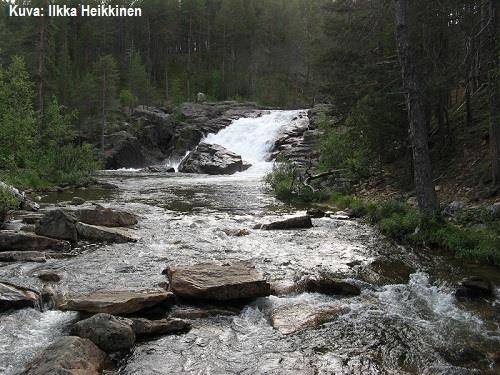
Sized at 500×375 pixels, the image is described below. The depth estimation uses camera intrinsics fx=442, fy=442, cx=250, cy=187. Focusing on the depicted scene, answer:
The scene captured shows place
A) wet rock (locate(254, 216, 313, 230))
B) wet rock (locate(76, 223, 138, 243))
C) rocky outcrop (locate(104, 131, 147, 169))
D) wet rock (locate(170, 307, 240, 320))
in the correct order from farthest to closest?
rocky outcrop (locate(104, 131, 147, 169)) < wet rock (locate(254, 216, 313, 230)) < wet rock (locate(76, 223, 138, 243)) < wet rock (locate(170, 307, 240, 320))

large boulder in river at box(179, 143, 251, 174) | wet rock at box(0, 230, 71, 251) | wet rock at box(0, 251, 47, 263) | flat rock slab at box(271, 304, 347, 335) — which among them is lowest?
flat rock slab at box(271, 304, 347, 335)

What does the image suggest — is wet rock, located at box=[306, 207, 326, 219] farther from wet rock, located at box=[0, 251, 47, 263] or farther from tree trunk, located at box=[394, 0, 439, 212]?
wet rock, located at box=[0, 251, 47, 263]

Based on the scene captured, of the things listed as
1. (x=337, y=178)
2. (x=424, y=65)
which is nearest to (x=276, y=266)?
(x=424, y=65)

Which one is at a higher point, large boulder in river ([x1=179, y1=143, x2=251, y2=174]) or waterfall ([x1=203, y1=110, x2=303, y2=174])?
waterfall ([x1=203, y1=110, x2=303, y2=174])

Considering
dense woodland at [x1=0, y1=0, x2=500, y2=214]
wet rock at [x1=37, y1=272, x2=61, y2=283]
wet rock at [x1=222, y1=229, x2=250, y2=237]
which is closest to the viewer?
wet rock at [x1=37, y1=272, x2=61, y2=283]

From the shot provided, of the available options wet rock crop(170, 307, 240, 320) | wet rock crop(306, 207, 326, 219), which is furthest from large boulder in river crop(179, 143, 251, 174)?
wet rock crop(170, 307, 240, 320)

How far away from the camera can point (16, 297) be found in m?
6.86

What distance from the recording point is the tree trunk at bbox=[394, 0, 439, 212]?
11273mm

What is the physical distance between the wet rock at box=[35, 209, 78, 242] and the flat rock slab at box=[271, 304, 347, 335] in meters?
6.49

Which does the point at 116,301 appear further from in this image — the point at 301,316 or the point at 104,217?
the point at 104,217

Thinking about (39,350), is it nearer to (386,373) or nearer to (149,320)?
(149,320)

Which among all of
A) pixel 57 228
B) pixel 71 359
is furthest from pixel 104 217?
pixel 71 359

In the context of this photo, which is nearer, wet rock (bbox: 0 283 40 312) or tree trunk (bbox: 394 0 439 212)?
wet rock (bbox: 0 283 40 312)

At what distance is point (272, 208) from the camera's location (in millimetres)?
17719
